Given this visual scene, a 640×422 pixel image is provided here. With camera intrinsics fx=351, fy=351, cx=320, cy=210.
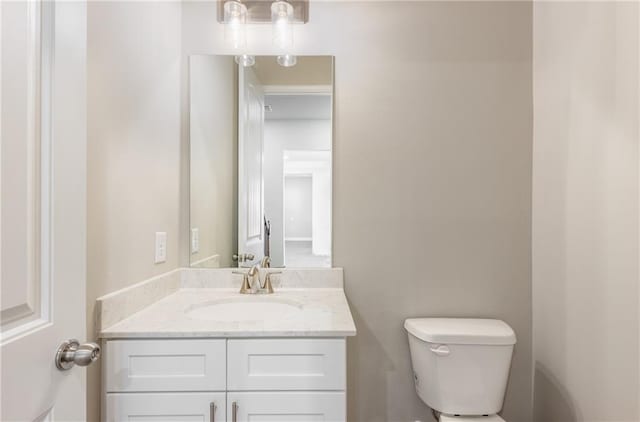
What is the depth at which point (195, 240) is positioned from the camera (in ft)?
5.23

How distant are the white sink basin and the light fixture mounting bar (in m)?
1.23

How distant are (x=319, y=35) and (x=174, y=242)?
44.6 inches

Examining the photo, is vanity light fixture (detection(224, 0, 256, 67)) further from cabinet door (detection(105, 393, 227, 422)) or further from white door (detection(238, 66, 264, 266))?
cabinet door (detection(105, 393, 227, 422))

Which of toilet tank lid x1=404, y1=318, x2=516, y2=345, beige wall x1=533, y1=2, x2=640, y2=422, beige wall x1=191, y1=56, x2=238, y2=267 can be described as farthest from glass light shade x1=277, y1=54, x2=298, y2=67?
toilet tank lid x1=404, y1=318, x2=516, y2=345

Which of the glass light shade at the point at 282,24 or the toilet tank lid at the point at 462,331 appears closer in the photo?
the toilet tank lid at the point at 462,331

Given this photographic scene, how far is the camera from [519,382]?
1604 mm

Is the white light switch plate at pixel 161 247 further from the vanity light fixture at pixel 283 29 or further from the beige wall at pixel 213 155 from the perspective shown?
the vanity light fixture at pixel 283 29

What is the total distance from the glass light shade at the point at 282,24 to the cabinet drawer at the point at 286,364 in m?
1.26

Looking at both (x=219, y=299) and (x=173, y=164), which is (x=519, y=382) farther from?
(x=173, y=164)

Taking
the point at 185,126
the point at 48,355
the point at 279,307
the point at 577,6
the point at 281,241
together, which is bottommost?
the point at 279,307

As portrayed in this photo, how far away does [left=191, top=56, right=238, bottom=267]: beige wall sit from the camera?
1.60 meters

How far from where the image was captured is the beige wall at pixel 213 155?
1.60m

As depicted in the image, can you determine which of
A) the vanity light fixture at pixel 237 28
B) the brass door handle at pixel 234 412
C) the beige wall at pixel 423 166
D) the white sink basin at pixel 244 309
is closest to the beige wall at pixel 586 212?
the beige wall at pixel 423 166

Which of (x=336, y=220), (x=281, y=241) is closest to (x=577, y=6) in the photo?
(x=336, y=220)
